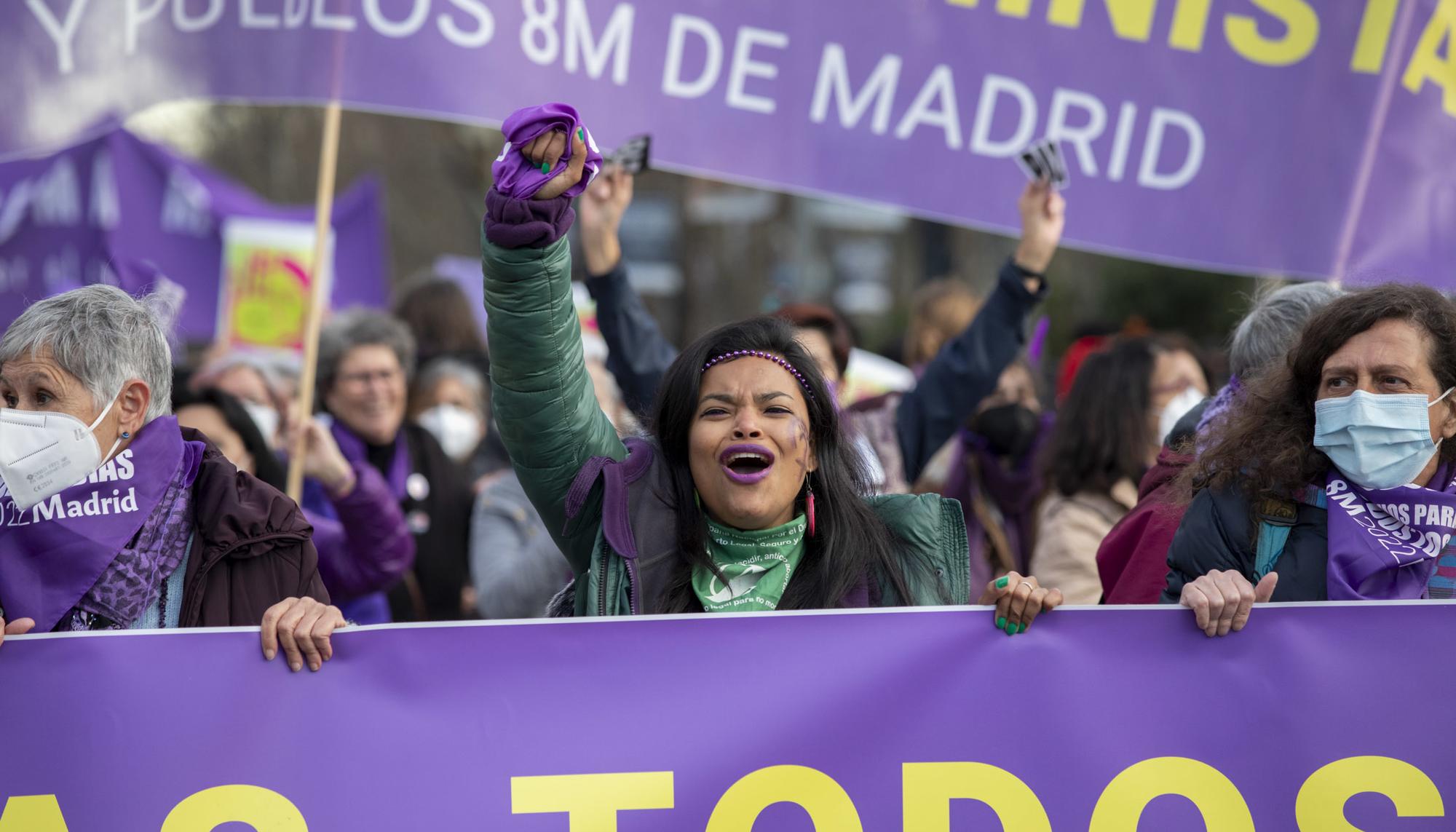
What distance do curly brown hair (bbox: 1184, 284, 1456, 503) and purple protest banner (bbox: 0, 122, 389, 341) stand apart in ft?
11.1

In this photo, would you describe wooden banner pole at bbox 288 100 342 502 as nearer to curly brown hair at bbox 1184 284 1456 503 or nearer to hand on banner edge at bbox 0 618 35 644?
hand on banner edge at bbox 0 618 35 644

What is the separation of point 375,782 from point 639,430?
113 centimetres

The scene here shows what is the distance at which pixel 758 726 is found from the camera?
3.06 m

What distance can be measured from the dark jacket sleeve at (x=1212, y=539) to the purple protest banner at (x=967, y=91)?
1905 mm

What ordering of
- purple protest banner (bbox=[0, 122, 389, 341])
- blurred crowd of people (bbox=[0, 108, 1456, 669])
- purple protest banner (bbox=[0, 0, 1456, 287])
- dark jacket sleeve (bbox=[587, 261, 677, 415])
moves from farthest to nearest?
purple protest banner (bbox=[0, 122, 389, 341])
purple protest banner (bbox=[0, 0, 1456, 287])
dark jacket sleeve (bbox=[587, 261, 677, 415])
blurred crowd of people (bbox=[0, 108, 1456, 669])

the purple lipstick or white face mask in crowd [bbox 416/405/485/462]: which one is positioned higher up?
the purple lipstick

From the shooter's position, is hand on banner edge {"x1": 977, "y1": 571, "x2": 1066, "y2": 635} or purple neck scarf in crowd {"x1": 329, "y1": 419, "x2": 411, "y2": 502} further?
purple neck scarf in crowd {"x1": 329, "y1": 419, "x2": 411, "y2": 502}

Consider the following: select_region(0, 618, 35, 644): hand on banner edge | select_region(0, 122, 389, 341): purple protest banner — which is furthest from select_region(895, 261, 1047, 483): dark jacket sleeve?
select_region(0, 618, 35, 644): hand on banner edge

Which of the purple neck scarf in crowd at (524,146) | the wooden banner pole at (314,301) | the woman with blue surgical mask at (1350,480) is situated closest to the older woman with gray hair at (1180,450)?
the woman with blue surgical mask at (1350,480)

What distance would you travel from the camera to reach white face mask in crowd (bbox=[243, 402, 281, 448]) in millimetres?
6164

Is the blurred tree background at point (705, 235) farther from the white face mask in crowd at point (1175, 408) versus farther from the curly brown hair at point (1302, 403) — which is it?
the curly brown hair at point (1302, 403)

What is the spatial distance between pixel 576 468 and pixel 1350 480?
1.48 m

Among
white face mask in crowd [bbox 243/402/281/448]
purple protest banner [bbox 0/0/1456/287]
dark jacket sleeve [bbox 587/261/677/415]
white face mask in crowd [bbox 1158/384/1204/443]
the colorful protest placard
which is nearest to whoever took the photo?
dark jacket sleeve [bbox 587/261/677/415]

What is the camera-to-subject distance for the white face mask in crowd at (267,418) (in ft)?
20.2
